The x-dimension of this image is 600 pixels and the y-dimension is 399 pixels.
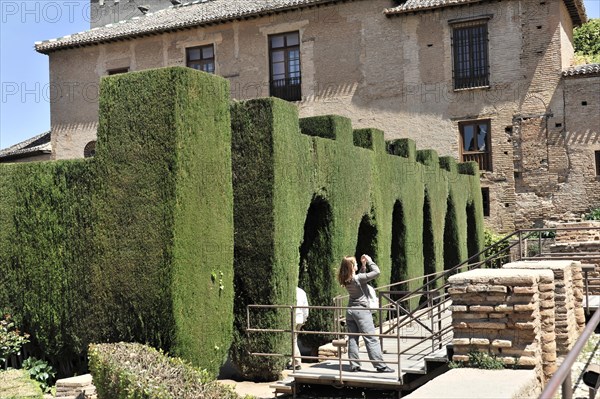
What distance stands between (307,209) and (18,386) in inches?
200

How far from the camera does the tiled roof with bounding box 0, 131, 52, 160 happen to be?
33906 mm

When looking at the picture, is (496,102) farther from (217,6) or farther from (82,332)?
(82,332)

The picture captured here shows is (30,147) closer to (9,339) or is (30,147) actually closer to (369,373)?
(9,339)

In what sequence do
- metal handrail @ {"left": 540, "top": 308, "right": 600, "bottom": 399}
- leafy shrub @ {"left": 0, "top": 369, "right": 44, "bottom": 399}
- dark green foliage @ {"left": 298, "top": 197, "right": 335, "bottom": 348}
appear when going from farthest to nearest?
1. dark green foliage @ {"left": 298, "top": 197, "right": 335, "bottom": 348}
2. leafy shrub @ {"left": 0, "top": 369, "right": 44, "bottom": 399}
3. metal handrail @ {"left": 540, "top": 308, "right": 600, "bottom": 399}

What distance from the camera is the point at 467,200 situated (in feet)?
79.3

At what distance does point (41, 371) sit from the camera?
11016 mm

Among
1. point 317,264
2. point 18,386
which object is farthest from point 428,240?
point 18,386

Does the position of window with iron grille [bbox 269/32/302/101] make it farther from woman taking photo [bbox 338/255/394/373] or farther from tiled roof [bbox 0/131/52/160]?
woman taking photo [bbox 338/255/394/373]

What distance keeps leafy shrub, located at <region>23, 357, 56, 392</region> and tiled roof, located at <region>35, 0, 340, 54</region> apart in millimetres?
20273

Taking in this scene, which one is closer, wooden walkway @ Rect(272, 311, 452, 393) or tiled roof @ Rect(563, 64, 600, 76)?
wooden walkway @ Rect(272, 311, 452, 393)

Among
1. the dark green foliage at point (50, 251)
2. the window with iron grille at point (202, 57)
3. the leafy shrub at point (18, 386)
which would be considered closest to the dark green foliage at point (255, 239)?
the dark green foliage at point (50, 251)

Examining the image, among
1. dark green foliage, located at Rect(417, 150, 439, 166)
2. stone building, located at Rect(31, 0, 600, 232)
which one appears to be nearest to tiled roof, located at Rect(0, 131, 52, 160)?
stone building, located at Rect(31, 0, 600, 232)

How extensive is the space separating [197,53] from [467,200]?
1302 centimetres

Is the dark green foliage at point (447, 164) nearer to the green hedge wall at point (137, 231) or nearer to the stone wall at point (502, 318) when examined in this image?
the green hedge wall at point (137, 231)
